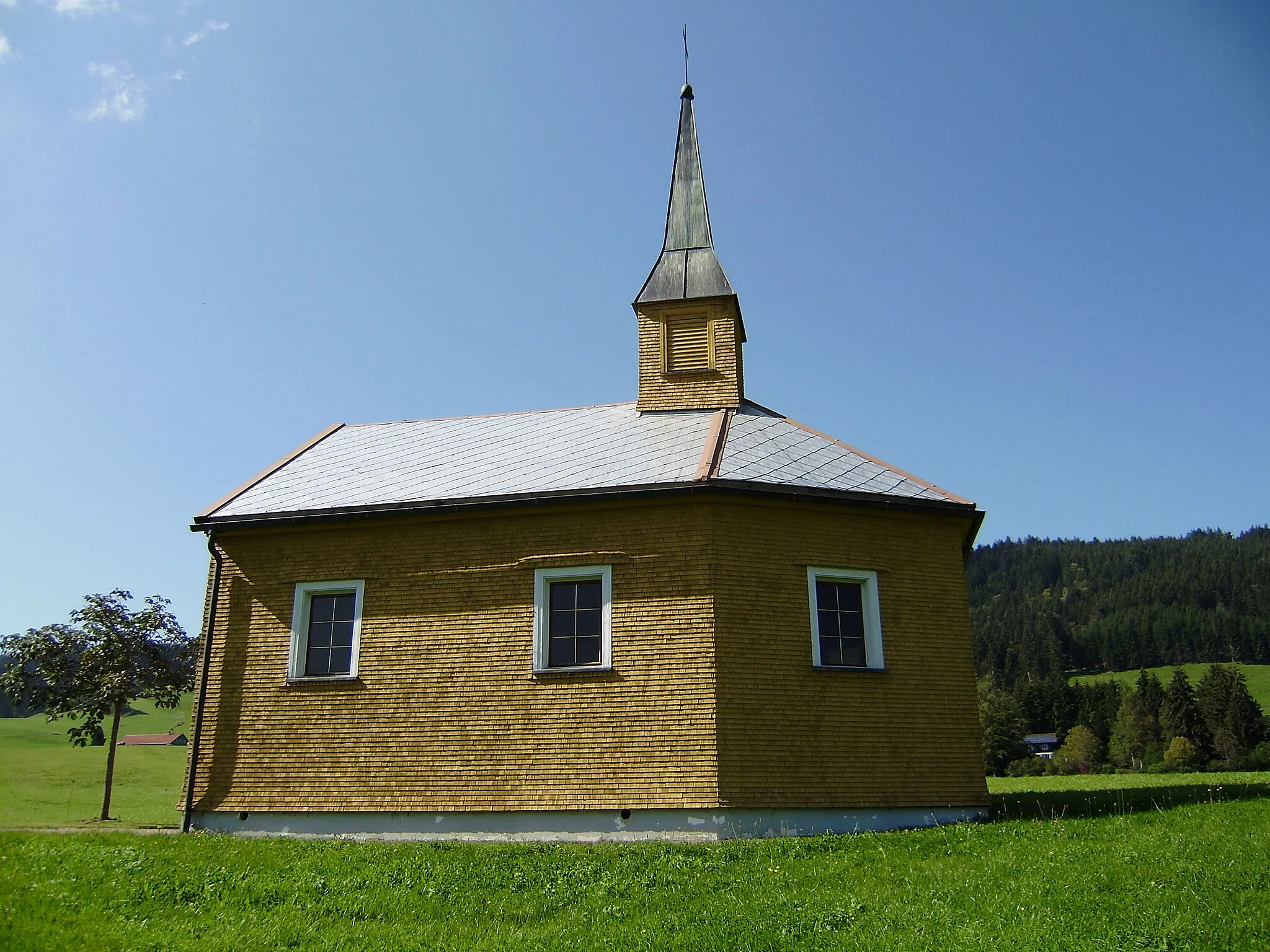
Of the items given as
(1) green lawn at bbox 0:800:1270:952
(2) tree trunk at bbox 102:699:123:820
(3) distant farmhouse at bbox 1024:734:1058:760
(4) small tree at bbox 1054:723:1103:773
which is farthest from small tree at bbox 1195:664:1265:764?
(2) tree trunk at bbox 102:699:123:820

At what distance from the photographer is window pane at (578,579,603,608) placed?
1369 cm

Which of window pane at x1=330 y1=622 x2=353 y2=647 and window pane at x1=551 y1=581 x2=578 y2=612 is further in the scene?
window pane at x1=330 y1=622 x2=353 y2=647

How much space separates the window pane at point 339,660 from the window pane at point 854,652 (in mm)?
7271

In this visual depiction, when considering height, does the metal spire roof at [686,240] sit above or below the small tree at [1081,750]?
above

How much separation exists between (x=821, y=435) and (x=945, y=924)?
9.85 metres

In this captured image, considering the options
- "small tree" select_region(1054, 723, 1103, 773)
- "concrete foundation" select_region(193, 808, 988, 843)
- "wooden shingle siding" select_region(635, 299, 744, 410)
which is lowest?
"small tree" select_region(1054, 723, 1103, 773)

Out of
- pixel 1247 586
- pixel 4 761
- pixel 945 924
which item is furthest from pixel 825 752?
pixel 1247 586

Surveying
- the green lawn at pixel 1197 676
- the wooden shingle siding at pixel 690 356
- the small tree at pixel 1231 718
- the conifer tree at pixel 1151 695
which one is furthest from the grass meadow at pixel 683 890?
the green lawn at pixel 1197 676

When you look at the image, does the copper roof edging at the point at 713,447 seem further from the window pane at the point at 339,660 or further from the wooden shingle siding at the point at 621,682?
the window pane at the point at 339,660

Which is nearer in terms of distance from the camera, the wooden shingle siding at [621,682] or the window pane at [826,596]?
the wooden shingle siding at [621,682]

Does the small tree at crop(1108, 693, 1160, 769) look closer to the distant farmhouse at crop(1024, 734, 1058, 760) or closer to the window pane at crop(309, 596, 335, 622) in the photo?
the distant farmhouse at crop(1024, 734, 1058, 760)

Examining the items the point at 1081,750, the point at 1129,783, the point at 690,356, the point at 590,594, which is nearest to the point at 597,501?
the point at 590,594

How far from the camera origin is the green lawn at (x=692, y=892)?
7664 mm

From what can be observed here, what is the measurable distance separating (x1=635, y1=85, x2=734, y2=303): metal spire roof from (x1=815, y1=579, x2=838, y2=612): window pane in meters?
7.00
